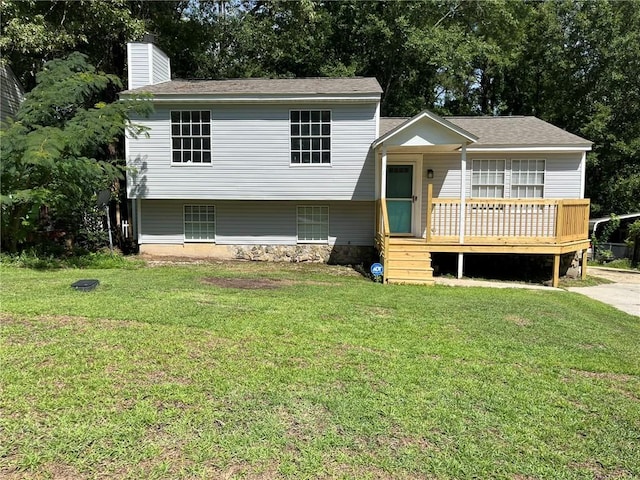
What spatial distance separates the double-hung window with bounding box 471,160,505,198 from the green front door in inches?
70.8

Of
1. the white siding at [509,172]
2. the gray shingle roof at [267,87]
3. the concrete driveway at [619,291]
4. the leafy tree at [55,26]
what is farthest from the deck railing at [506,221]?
the leafy tree at [55,26]

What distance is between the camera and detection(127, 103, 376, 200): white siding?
38.2 ft

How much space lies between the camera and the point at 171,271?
9641 millimetres

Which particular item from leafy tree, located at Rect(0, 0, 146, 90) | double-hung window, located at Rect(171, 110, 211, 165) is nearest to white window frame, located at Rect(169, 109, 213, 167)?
double-hung window, located at Rect(171, 110, 211, 165)

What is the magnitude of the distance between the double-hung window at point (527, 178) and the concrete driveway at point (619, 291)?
2969 millimetres

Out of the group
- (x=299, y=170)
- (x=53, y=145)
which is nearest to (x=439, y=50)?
(x=299, y=170)

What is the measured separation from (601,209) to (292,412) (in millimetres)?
22284

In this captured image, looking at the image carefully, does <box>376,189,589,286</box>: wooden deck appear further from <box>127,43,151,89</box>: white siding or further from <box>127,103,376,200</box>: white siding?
<box>127,43,151,89</box>: white siding

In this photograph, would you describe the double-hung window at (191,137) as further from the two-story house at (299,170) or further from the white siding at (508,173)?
the white siding at (508,173)

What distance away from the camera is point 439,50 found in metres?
17.7

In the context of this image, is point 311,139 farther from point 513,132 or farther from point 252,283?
point 513,132

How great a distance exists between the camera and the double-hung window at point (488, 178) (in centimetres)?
1220

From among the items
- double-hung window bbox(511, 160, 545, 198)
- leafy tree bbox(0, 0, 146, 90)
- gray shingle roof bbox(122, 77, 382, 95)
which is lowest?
double-hung window bbox(511, 160, 545, 198)

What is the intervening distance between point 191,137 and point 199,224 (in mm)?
2453
